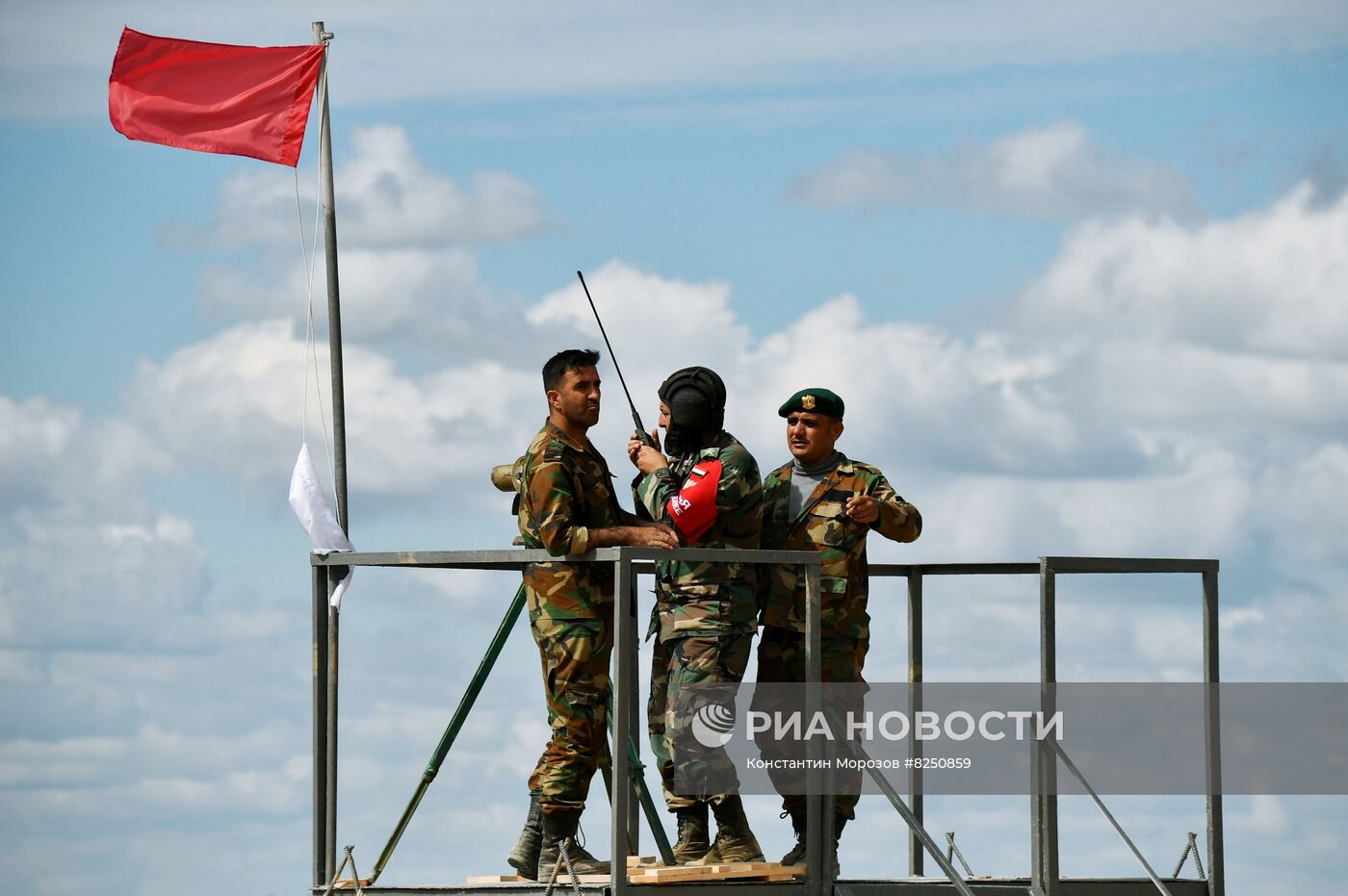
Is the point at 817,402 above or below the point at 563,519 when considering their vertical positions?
above

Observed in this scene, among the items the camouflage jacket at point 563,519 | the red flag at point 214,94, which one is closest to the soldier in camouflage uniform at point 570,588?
the camouflage jacket at point 563,519

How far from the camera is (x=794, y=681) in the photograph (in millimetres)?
10750

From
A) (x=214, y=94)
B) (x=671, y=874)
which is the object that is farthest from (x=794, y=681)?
(x=214, y=94)

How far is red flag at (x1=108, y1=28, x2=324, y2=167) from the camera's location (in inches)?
522

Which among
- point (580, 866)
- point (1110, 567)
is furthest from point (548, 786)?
point (1110, 567)

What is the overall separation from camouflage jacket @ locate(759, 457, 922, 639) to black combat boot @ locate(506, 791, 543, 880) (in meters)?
1.45

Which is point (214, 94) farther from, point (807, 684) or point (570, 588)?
point (807, 684)

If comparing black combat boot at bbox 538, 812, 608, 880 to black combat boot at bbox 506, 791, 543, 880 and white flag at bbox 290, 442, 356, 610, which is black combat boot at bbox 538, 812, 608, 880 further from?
white flag at bbox 290, 442, 356, 610

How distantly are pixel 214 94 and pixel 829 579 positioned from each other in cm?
526

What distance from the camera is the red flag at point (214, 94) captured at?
522 inches

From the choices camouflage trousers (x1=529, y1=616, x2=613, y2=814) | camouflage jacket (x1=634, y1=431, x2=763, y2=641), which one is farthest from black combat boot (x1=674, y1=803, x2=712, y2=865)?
camouflage jacket (x1=634, y1=431, x2=763, y2=641)

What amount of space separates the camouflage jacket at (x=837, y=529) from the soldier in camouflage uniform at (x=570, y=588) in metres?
1.02

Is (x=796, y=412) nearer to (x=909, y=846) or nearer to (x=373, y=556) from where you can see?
(x=373, y=556)

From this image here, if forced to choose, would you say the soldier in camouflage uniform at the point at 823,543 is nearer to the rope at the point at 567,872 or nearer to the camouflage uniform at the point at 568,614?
the camouflage uniform at the point at 568,614
